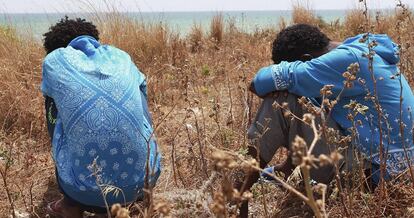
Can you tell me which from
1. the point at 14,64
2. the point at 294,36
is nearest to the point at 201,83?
the point at 14,64

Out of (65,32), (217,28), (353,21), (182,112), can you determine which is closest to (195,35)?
(217,28)

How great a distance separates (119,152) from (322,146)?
81 cm

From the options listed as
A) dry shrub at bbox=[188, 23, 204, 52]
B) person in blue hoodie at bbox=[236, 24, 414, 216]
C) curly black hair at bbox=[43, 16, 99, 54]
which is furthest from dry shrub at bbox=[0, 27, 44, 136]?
dry shrub at bbox=[188, 23, 204, 52]

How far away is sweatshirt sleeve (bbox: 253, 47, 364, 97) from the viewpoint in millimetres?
2219

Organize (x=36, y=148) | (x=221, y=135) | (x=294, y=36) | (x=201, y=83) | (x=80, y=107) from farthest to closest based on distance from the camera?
(x=201, y=83)
(x=36, y=148)
(x=221, y=135)
(x=294, y=36)
(x=80, y=107)

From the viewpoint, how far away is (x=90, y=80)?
2.18m

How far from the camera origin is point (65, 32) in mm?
2732

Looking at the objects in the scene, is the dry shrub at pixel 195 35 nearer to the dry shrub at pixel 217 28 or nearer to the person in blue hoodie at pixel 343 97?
the dry shrub at pixel 217 28

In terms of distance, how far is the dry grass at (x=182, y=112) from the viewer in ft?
6.27

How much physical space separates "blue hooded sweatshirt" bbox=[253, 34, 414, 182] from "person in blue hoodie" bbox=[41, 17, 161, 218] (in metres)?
0.59

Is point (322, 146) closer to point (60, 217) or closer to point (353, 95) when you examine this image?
point (353, 95)

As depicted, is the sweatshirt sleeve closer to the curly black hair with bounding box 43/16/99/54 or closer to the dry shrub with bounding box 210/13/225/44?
the curly black hair with bounding box 43/16/99/54

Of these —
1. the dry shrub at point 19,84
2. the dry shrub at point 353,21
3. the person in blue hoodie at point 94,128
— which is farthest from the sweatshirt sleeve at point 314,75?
the dry shrub at point 353,21

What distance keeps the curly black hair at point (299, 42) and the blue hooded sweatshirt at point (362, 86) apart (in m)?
0.19
